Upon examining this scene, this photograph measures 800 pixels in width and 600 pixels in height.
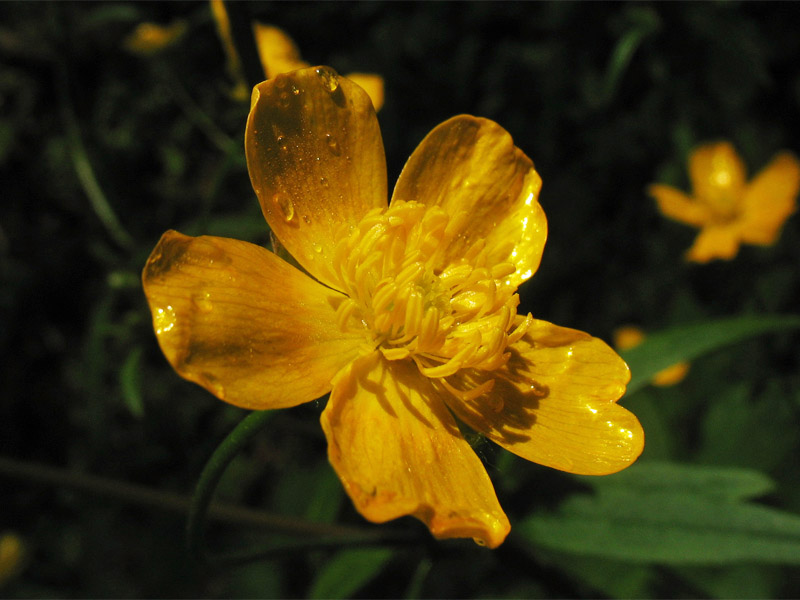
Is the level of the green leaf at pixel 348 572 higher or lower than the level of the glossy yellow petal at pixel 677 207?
lower

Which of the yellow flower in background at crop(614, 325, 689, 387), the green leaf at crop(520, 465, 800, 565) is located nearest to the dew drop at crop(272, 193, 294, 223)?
the green leaf at crop(520, 465, 800, 565)

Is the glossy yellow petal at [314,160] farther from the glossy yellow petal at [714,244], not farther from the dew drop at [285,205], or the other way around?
the glossy yellow petal at [714,244]

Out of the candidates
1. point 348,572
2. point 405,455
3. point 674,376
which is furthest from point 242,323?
point 674,376

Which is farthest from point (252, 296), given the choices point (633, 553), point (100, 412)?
point (100, 412)

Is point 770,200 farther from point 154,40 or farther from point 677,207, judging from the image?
point 154,40

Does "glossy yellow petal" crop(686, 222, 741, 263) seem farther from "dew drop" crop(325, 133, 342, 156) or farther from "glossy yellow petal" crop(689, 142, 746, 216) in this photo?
"dew drop" crop(325, 133, 342, 156)

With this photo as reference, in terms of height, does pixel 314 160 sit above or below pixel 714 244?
above

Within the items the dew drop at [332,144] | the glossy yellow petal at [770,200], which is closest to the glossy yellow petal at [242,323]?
the dew drop at [332,144]
